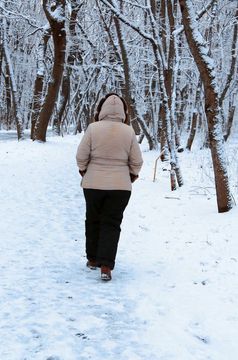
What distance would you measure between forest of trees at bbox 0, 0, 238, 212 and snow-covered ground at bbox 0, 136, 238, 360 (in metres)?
1.43

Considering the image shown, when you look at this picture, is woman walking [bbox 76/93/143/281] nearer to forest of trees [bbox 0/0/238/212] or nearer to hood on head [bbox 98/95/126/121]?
hood on head [bbox 98/95/126/121]

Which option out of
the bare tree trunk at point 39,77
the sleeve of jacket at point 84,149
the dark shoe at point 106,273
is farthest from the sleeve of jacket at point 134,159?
the bare tree trunk at point 39,77

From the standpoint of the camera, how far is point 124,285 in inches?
201

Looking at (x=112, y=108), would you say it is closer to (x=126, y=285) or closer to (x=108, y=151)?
(x=108, y=151)

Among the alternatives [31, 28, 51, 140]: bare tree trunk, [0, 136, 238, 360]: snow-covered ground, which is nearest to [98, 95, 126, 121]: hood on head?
[0, 136, 238, 360]: snow-covered ground

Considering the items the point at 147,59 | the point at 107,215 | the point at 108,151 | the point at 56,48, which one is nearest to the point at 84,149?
the point at 108,151

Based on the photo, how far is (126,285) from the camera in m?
5.11

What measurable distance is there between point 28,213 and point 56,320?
4.40m

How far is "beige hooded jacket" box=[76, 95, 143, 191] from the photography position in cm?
532

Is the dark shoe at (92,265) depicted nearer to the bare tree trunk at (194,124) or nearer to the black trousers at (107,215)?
the black trousers at (107,215)

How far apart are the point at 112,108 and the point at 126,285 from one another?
1963 mm

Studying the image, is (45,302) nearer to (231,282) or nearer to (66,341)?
(66,341)

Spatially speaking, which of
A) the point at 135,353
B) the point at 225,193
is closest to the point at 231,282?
the point at 135,353

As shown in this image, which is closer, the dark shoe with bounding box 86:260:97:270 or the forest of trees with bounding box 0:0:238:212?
the dark shoe with bounding box 86:260:97:270
